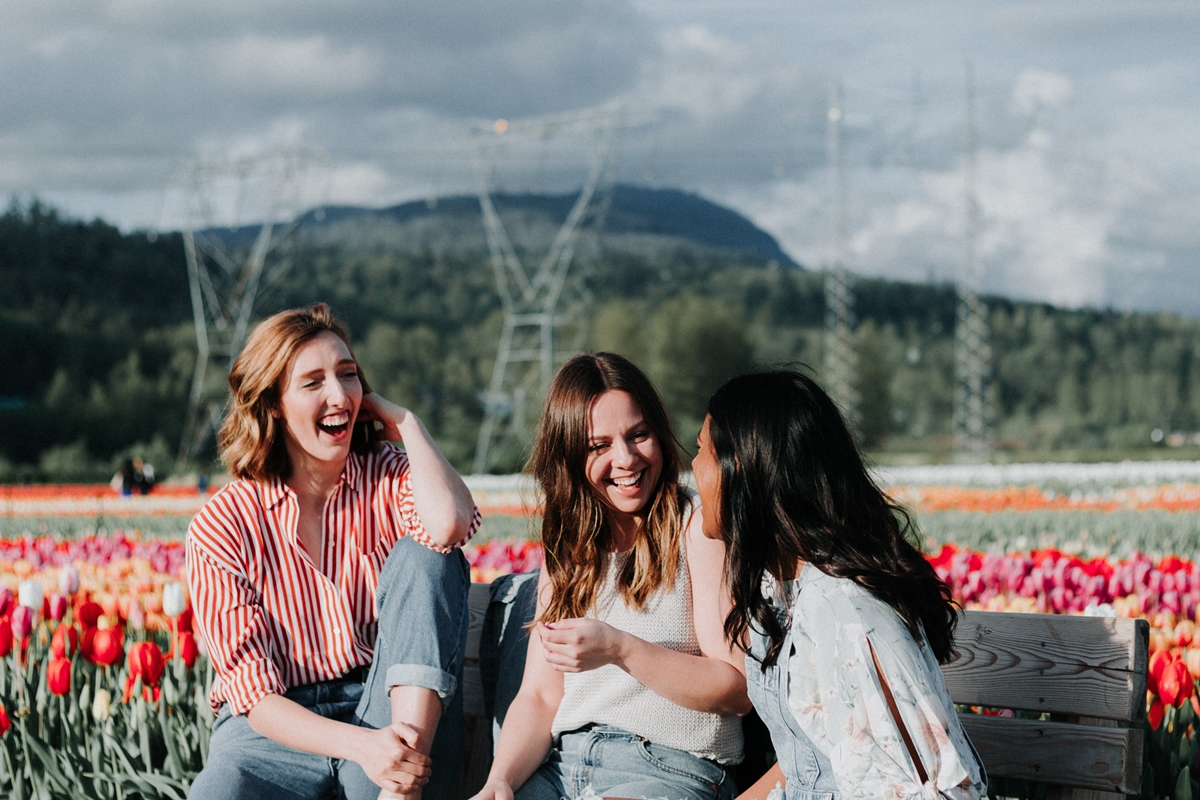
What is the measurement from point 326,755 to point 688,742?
0.74m

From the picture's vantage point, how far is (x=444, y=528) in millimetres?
2449

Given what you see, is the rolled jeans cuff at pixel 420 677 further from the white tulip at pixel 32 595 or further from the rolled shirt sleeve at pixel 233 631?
the white tulip at pixel 32 595

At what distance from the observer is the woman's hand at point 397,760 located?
7.48 ft

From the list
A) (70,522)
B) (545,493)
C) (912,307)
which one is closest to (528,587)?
(545,493)

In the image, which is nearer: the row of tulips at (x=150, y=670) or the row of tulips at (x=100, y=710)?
the row of tulips at (x=150, y=670)

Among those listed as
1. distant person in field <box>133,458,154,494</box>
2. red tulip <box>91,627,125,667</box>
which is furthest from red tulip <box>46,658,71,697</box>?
distant person in field <box>133,458,154,494</box>

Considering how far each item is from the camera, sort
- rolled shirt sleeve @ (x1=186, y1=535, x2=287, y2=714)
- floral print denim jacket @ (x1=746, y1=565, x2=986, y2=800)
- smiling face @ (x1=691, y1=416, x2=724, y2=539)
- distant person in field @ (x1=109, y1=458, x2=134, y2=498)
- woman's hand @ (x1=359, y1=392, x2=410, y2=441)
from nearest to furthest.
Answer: floral print denim jacket @ (x1=746, y1=565, x2=986, y2=800), smiling face @ (x1=691, y1=416, x2=724, y2=539), rolled shirt sleeve @ (x1=186, y1=535, x2=287, y2=714), woman's hand @ (x1=359, y1=392, x2=410, y2=441), distant person in field @ (x1=109, y1=458, x2=134, y2=498)

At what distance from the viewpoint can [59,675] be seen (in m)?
3.14

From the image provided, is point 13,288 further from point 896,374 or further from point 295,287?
point 896,374

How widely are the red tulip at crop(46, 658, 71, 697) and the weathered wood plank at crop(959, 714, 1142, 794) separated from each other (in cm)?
230

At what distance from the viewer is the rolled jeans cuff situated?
2.33 metres

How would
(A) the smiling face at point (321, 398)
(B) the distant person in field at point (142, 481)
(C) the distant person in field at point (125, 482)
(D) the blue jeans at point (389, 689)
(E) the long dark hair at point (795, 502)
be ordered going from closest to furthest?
(E) the long dark hair at point (795, 502) → (D) the blue jeans at point (389, 689) → (A) the smiling face at point (321, 398) → (C) the distant person in field at point (125, 482) → (B) the distant person in field at point (142, 481)

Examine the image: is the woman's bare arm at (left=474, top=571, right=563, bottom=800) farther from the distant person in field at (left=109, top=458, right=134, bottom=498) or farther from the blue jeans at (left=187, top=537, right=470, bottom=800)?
the distant person in field at (left=109, top=458, right=134, bottom=498)

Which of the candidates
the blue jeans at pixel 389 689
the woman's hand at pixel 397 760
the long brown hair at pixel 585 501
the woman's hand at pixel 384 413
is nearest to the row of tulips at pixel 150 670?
the blue jeans at pixel 389 689
